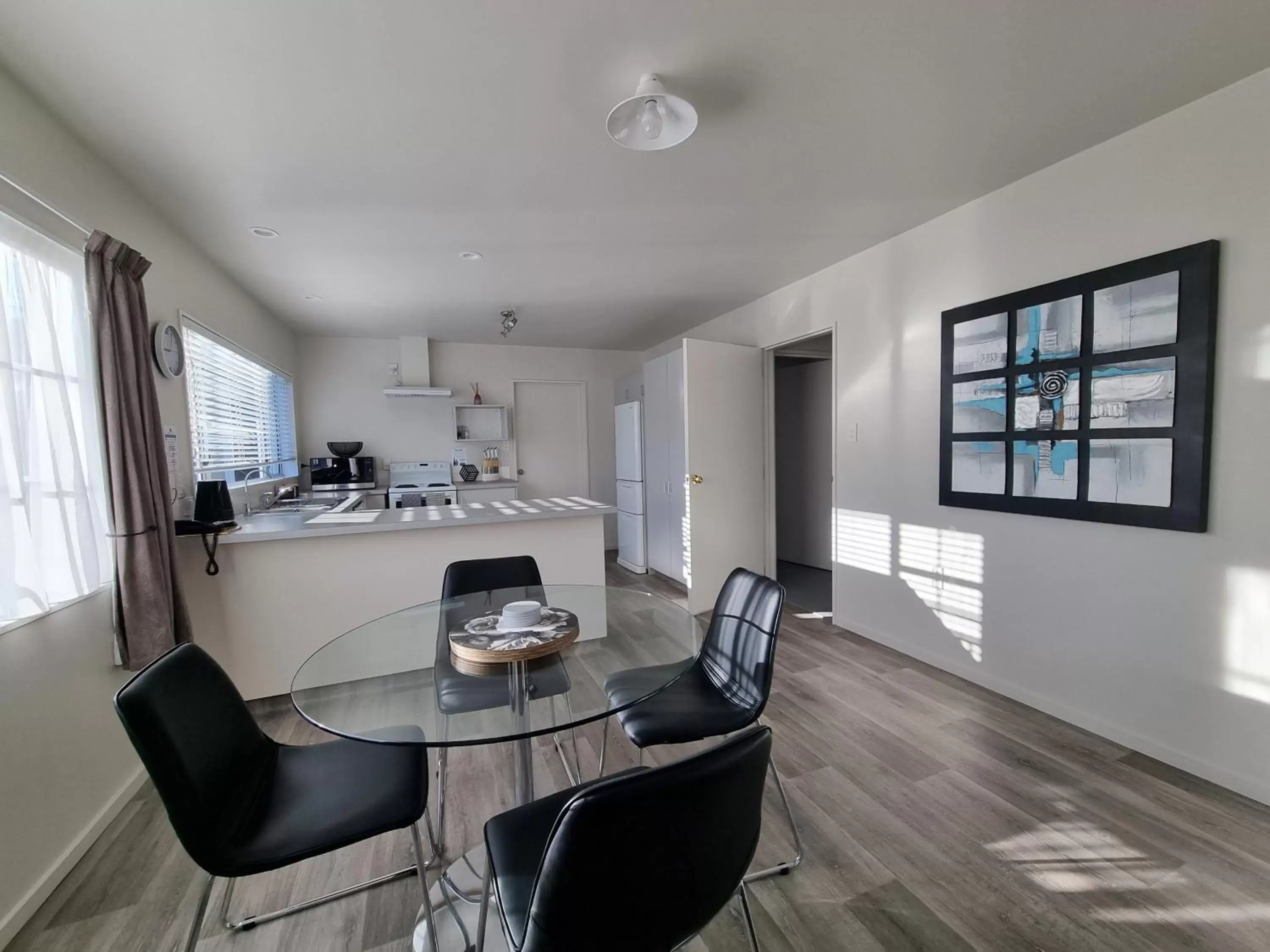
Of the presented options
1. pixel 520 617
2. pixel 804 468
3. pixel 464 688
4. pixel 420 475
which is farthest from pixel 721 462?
pixel 420 475

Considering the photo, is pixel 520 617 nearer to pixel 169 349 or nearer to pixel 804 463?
pixel 169 349

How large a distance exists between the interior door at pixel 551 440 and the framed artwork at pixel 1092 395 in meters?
3.98

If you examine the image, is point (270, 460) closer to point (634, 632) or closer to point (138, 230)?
point (138, 230)

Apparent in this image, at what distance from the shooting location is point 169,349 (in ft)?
7.84

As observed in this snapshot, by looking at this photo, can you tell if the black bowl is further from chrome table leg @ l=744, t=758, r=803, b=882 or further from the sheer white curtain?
chrome table leg @ l=744, t=758, r=803, b=882

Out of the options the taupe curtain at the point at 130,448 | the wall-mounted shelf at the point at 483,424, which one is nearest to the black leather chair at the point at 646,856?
the taupe curtain at the point at 130,448

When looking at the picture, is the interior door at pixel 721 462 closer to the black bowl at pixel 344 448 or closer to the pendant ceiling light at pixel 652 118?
the pendant ceiling light at pixel 652 118

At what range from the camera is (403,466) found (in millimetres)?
5332

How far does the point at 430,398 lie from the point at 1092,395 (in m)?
5.12

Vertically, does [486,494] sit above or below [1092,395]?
below

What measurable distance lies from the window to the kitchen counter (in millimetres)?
413

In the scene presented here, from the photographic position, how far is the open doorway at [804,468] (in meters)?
5.04

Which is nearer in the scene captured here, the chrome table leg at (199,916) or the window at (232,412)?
the chrome table leg at (199,916)

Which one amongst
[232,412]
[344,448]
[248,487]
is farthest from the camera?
[344,448]
